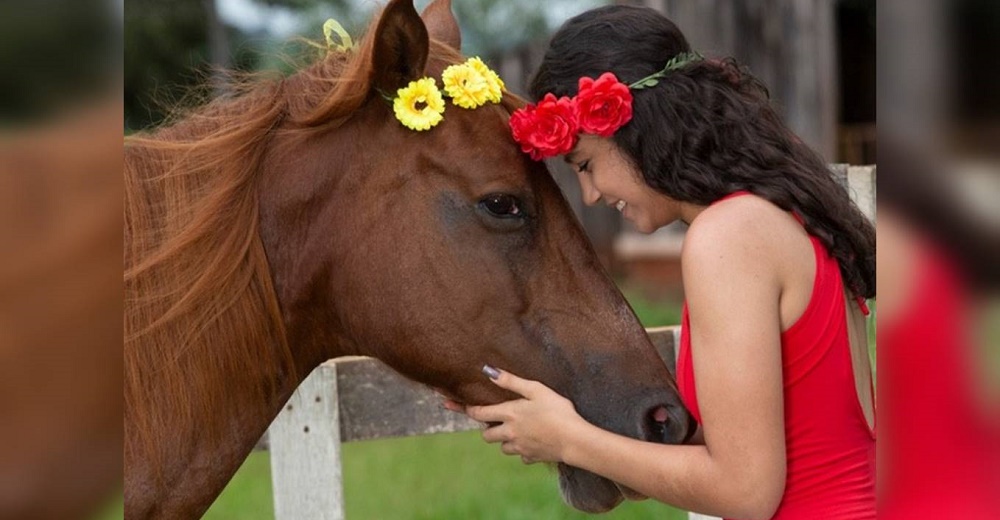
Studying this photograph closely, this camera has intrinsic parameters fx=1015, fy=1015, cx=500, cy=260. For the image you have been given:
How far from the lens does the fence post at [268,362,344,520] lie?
9.30ft

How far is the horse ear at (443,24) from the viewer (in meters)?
2.46

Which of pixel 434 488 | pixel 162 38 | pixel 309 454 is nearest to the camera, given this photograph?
pixel 309 454

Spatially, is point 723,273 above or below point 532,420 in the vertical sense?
above

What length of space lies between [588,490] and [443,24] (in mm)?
1173

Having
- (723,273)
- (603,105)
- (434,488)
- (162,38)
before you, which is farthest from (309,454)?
(162,38)

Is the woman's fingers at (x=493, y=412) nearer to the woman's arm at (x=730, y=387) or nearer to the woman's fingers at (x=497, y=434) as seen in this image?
the woman's fingers at (x=497, y=434)

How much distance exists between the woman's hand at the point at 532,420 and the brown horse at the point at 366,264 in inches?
1.8

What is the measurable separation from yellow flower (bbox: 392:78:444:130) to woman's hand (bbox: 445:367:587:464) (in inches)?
19.7

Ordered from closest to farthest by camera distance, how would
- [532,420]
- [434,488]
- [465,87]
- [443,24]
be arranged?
1. [532,420]
2. [465,87]
3. [443,24]
4. [434,488]

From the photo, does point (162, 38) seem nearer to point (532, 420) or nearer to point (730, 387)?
point (532, 420)

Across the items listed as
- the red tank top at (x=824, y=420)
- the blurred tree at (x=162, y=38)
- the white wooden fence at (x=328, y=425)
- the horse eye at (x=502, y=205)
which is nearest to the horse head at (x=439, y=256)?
the horse eye at (x=502, y=205)

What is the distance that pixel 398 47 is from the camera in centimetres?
201

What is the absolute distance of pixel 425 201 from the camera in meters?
2.01

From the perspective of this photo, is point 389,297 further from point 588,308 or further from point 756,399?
point 756,399
